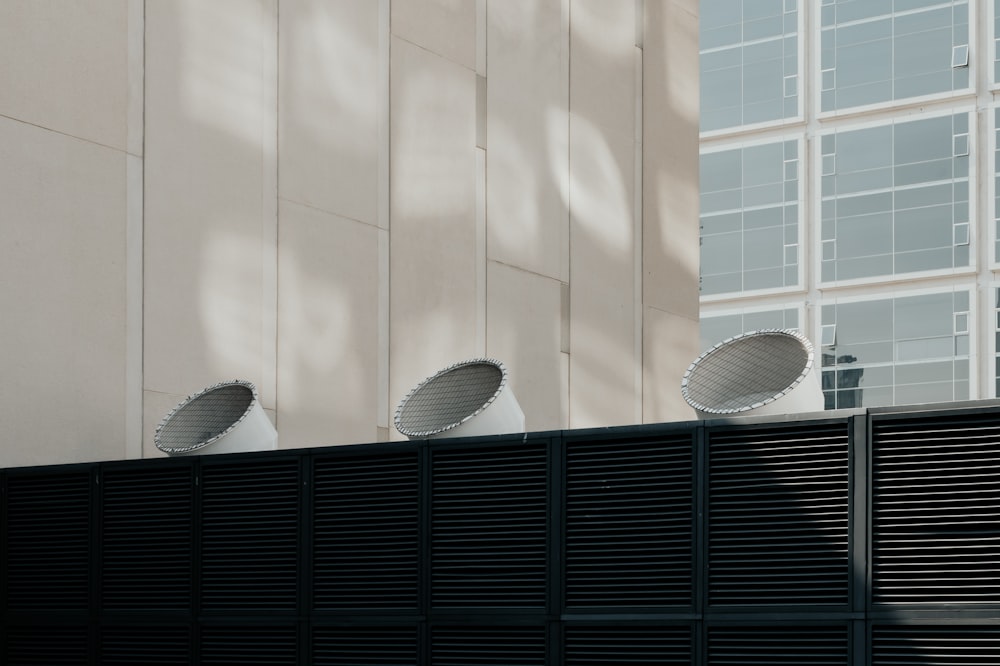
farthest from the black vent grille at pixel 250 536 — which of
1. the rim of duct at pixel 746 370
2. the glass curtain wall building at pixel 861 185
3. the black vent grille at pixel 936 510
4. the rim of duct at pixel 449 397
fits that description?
the glass curtain wall building at pixel 861 185

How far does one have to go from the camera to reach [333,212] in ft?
46.2

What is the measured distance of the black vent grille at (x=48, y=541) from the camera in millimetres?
10828

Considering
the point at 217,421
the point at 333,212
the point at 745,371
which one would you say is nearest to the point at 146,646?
the point at 217,421

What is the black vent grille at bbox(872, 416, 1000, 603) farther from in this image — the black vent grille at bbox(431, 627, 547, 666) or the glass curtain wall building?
the glass curtain wall building

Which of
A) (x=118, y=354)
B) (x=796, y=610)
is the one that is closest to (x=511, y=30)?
(x=118, y=354)

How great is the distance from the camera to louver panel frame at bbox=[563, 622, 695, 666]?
8.73m

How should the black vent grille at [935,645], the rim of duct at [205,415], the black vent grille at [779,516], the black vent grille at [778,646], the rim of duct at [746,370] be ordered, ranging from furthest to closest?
the rim of duct at [205,415] < the rim of duct at [746,370] < the black vent grille at [779,516] < the black vent grille at [778,646] < the black vent grille at [935,645]

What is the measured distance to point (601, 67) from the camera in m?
18.4

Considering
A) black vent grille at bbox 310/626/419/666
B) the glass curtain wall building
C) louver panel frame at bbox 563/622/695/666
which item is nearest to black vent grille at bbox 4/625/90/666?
black vent grille at bbox 310/626/419/666

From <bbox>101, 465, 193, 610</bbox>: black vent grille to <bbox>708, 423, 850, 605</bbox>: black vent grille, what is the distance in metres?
3.82

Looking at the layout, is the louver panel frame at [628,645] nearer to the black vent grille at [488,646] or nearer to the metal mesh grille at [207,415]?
the black vent grille at [488,646]

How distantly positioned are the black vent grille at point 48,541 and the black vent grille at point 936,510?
18.3 feet

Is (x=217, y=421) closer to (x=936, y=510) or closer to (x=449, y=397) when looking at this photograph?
(x=449, y=397)

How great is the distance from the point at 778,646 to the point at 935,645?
87cm
